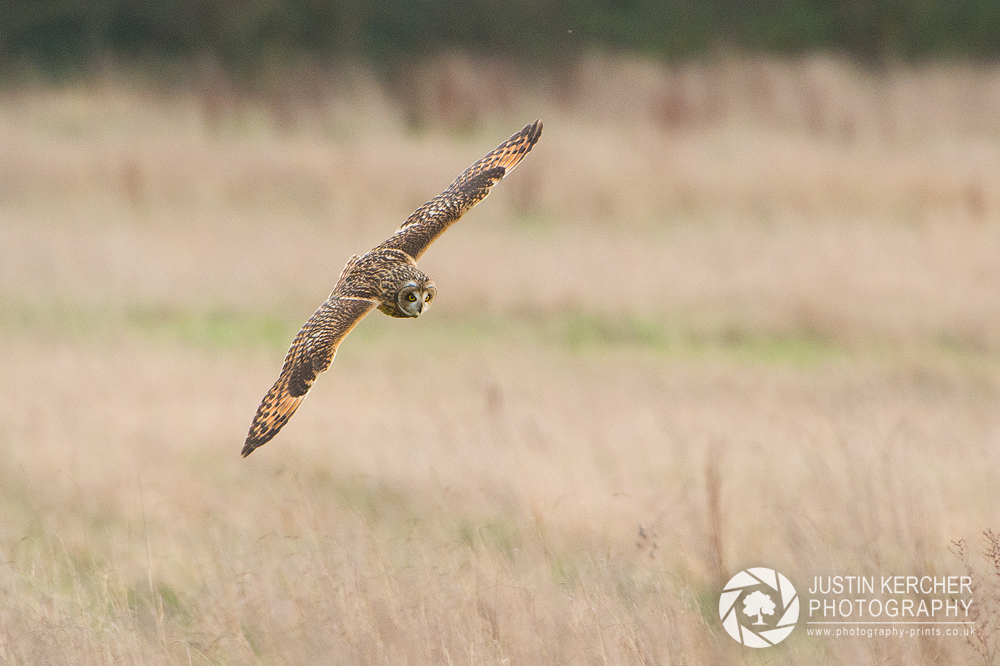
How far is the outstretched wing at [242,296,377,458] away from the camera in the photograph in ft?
7.40

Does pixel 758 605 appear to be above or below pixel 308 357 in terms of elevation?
below

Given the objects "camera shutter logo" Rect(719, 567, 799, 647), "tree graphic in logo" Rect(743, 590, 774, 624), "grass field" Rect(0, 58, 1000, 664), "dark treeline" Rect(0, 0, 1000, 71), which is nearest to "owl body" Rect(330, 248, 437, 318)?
"grass field" Rect(0, 58, 1000, 664)

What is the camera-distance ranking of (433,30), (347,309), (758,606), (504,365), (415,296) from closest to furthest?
1. (415,296)
2. (347,309)
3. (758,606)
4. (504,365)
5. (433,30)

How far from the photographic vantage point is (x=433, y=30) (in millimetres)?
17594

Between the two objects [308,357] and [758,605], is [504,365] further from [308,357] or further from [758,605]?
[308,357]

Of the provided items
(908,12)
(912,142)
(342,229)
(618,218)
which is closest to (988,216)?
(912,142)

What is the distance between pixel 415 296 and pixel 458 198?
73 cm

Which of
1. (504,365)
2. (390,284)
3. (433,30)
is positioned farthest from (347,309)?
(433,30)

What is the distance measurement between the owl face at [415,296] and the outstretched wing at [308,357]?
0.07 m

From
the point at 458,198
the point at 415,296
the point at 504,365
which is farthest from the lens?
the point at 504,365

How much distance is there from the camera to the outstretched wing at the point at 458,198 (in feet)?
8.87

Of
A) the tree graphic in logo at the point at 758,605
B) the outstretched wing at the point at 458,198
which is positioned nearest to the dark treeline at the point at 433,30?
the tree graphic in logo at the point at 758,605

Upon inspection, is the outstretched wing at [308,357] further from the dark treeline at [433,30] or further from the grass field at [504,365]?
the dark treeline at [433,30]

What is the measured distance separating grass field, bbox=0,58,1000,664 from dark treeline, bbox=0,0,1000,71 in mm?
1129
